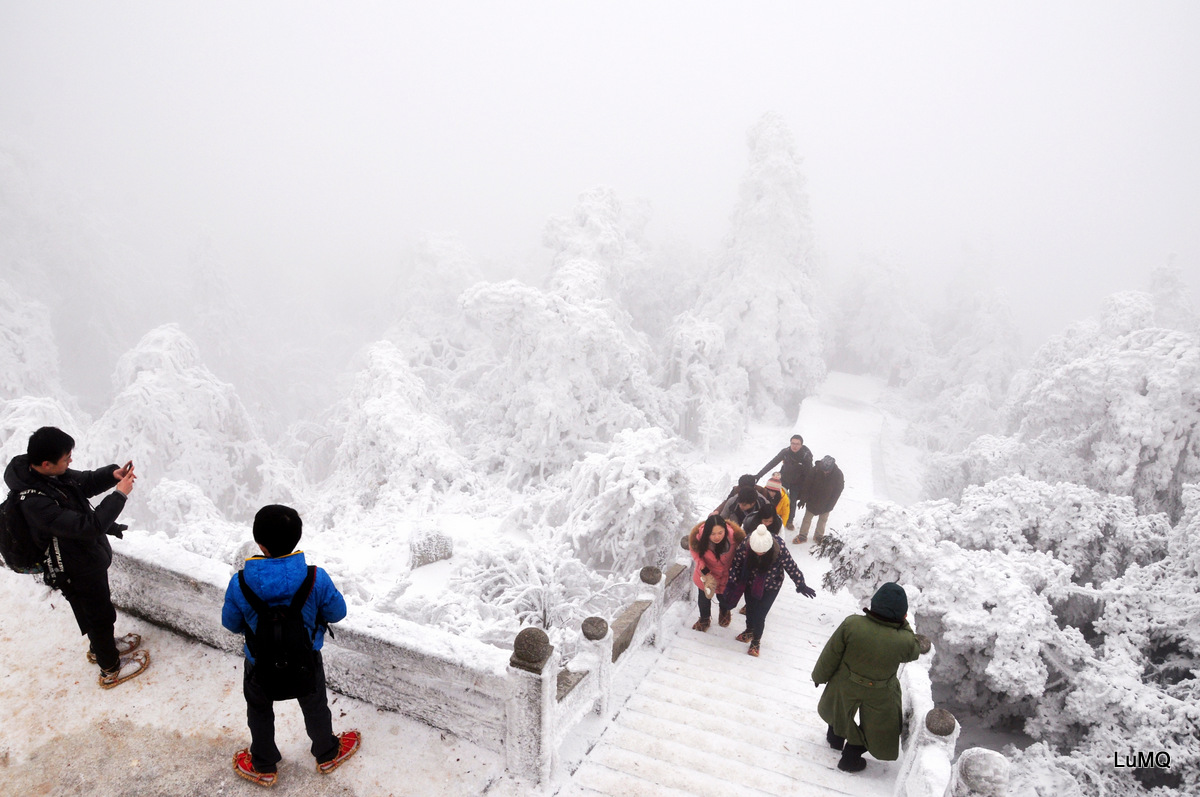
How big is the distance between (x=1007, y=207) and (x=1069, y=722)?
297 ft

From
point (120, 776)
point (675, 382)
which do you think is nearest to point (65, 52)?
point (675, 382)

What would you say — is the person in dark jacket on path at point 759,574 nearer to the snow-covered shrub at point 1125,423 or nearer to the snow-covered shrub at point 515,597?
the snow-covered shrub at point 515,597

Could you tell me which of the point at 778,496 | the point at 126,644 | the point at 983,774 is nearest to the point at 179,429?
the point at 126,644

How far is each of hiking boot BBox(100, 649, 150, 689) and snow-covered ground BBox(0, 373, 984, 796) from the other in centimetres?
6

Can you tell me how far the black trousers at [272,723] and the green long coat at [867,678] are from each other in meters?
3.19

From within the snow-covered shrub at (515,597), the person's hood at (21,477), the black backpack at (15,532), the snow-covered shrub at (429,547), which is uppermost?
the person's hood at (21,477)

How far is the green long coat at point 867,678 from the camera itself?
3.85 meters

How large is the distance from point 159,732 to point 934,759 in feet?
16.6

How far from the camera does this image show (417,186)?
94.8m

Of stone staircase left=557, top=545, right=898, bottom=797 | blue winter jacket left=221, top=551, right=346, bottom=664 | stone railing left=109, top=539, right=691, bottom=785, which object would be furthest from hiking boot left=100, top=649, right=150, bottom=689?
stone staircase left=557, top=545, right=898, bottom=797

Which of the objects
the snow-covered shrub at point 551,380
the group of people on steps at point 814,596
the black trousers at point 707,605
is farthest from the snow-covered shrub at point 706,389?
the black trousers at point 707,605

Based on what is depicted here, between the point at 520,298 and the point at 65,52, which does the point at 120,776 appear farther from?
the point at 65,52

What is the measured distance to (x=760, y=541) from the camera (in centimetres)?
541

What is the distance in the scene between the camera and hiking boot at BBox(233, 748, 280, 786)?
3572 mm
